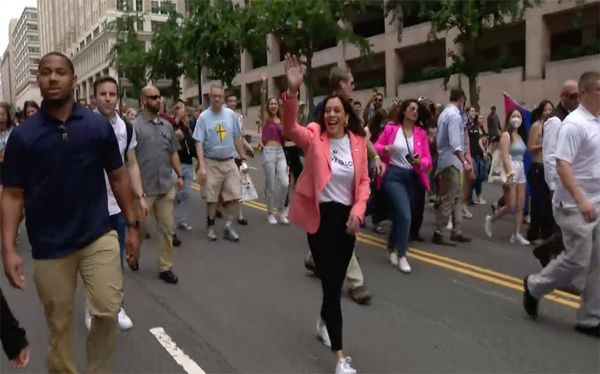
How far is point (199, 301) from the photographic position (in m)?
A: 5.90

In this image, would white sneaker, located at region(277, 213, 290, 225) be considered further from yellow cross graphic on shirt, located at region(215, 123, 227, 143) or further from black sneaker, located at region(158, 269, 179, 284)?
black sneaker, located at region(158, 269, 179, 284)

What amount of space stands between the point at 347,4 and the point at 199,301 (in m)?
21.7

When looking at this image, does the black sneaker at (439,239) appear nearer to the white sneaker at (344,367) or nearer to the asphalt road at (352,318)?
the asphalt road at (352,318)

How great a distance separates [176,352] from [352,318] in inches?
60.7

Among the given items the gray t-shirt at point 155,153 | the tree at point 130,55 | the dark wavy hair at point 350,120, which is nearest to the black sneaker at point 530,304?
the dark wavy hair at point 350,120

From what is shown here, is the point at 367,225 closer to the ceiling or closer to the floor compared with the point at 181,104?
closer to the floor

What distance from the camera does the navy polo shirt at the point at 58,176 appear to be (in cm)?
334

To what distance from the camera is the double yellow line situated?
583cm

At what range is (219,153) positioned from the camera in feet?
28.3

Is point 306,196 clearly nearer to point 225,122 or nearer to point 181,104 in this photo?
point 225,122

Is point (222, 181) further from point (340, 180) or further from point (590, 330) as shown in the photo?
point (590, 330)

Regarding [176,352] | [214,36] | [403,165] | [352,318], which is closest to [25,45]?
[214,36]

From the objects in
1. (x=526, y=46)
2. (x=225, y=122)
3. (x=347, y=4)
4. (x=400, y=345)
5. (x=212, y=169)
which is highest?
(x=347, y=4)

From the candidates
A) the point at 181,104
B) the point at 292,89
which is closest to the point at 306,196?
the point at 292,89
